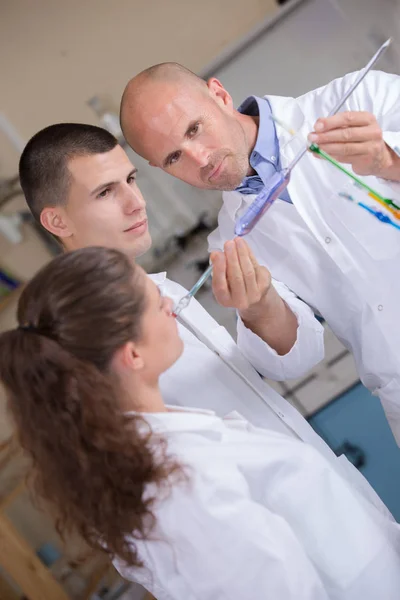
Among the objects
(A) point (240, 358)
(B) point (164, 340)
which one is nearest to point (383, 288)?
(A) point (240, 358)

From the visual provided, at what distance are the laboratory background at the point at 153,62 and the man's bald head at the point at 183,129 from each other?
0.98 meters

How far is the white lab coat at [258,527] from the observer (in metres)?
0.73

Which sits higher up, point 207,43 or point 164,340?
point 207,43

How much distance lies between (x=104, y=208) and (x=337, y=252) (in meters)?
0.53

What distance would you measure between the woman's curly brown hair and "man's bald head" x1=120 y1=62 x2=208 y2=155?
1.68ft

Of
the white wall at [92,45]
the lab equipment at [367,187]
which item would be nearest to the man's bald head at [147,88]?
the lab equipment at [367,187]

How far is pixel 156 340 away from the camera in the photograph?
2.77 ft

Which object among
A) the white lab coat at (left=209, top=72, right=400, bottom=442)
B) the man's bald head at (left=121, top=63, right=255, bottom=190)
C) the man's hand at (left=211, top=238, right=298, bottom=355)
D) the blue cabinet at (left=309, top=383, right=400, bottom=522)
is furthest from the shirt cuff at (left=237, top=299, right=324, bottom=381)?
the blue cabinet at (left=309, top=383, right=400, bottom=522)

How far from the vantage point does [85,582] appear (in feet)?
6.40

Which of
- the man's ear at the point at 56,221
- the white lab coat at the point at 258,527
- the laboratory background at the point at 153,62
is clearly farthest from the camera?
the laboratory background at the point at 153,62

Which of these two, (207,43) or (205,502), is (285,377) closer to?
(205,502)

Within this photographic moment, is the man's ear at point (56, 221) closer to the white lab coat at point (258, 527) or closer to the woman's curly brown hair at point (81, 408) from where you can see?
the woman's curly brown hair at point (81, 408)

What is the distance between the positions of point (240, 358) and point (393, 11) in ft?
5.76

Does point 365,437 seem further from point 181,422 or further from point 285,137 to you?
point 181,422
